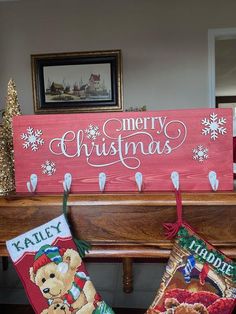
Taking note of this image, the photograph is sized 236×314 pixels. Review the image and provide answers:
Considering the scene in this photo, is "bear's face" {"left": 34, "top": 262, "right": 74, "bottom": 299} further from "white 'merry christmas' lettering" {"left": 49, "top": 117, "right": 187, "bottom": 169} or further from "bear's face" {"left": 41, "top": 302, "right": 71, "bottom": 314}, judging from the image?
"white 'merry christmas' lettering" {"left": 49, "top": 117, "right": 187, "bottom": 169}

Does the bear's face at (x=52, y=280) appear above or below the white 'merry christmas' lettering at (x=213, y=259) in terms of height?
below

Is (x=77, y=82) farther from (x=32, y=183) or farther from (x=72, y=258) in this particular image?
(x=72, y=258)

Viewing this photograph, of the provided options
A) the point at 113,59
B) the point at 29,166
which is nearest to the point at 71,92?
the point at 113,59

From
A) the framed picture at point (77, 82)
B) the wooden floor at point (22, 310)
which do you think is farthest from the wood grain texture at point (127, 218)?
the framed picture at point (77, 82)

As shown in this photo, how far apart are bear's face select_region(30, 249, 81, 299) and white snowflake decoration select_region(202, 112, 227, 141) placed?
15.7 inches

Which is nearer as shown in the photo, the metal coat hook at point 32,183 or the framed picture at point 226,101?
the metal coat hook at point 32,183

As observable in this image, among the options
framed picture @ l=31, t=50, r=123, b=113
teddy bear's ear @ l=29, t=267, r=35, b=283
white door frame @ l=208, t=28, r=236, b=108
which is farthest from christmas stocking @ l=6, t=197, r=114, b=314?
white door frame @ l=208, t=28, r=236, b=108

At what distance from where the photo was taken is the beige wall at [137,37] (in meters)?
2.95

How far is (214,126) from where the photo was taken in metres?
0.67

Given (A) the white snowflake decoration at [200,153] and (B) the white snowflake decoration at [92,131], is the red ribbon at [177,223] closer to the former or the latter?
(A) the white snowflake decoration at [200,153]

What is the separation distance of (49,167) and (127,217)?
0.21 m

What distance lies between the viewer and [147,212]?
68 cm

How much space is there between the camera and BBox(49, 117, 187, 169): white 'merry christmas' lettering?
2.26 feet

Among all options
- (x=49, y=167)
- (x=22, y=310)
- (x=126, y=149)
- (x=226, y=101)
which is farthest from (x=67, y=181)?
(x=226, y=101)
